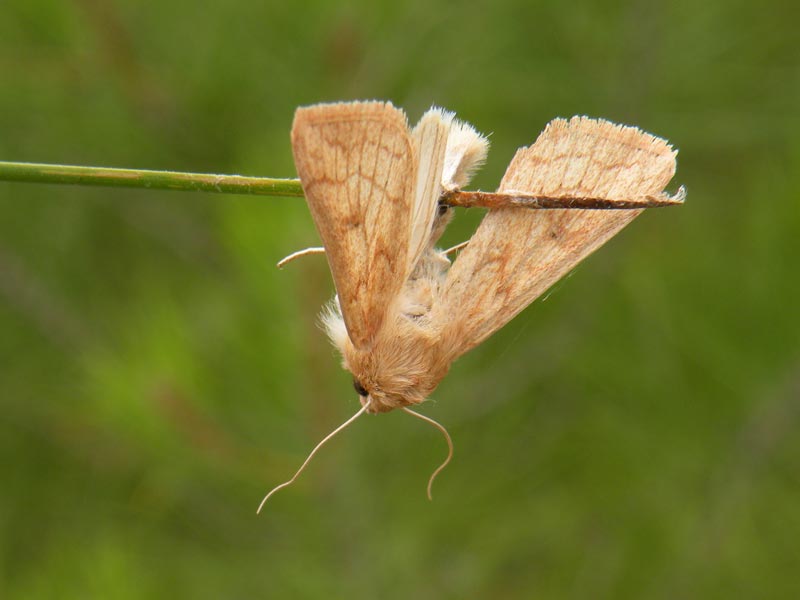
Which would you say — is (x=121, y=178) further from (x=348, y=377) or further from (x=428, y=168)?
(x=348, y=377)

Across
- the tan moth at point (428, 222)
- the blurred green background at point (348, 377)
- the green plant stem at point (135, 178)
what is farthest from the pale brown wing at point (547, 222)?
the blurred green background at point (348, 377)

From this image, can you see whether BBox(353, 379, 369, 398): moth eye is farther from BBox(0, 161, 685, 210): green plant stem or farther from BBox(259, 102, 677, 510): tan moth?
BBox(0, 161, 685, 210): green plant stem

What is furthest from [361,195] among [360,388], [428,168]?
[360,388]

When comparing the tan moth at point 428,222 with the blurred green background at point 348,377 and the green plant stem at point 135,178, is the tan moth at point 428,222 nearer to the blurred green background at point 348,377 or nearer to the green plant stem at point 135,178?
the green plant stem at point 135,178

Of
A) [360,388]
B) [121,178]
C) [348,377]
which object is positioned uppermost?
[121,178]

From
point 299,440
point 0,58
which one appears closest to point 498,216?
point 299,440

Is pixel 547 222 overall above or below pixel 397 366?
above

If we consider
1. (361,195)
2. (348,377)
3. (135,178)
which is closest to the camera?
(135,178)
